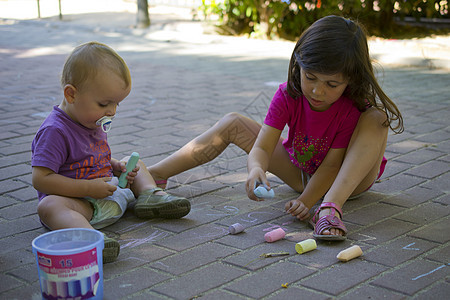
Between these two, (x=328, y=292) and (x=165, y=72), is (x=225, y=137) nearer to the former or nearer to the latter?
(x=328, y=292)

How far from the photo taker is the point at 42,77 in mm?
6082

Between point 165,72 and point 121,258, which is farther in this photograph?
point 165,72

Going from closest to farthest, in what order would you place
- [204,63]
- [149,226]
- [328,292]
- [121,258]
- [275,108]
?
[328,292] < [121,258] < [149,226] < [275,108] < [204,63]

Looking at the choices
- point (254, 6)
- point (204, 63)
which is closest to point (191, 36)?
point (254, 6)

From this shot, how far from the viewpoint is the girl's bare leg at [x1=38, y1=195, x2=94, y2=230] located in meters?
2.12

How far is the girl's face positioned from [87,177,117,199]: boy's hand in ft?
3.01

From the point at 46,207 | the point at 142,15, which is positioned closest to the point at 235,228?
the point at 46,207

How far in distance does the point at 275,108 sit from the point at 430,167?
1.14 m

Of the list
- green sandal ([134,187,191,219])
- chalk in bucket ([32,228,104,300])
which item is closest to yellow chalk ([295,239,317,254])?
green sandal ([134,187,191,219])

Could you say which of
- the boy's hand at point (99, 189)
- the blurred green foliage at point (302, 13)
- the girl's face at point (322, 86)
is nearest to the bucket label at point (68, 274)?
the boy's hand at point (99, 189)

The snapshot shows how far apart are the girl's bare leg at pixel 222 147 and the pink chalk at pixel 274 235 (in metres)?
0.57

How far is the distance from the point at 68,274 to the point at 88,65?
3.11ft

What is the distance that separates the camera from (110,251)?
6.57 ft

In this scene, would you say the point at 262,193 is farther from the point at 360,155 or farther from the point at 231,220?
the point at 360,155
